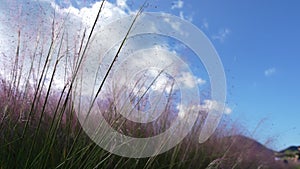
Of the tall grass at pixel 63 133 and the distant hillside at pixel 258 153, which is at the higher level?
the distant hillside at pixel 258 153

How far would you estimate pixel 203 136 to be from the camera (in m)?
3.49

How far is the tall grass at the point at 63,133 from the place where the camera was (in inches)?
66.1

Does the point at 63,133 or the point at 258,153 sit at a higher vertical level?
the point at 258,153

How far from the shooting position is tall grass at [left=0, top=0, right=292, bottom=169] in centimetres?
168

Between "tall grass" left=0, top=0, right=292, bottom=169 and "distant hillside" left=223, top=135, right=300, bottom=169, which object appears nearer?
"tall grass" left=0, top=0, right=292, bottom=169

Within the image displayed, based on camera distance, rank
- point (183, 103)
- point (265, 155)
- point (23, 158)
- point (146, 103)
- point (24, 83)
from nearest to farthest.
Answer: point (23, 158), point (24, 83), point (146, 103), point (183, 103), point (265, 155)

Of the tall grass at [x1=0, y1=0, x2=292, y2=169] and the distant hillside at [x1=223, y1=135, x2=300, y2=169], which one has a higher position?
the distant hillside at [x1=223, y1=135, x2=300, y2=169]

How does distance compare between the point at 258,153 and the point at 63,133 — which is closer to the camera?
the point at 63,133

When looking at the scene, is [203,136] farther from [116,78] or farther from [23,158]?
[23,158]

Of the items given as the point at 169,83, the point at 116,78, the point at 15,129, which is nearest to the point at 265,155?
the point at 169,83

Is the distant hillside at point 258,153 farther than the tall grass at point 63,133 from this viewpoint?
Yes

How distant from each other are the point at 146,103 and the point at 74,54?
0.87 metres

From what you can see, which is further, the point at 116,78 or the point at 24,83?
the point at 116,78

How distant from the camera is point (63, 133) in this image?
229cm
